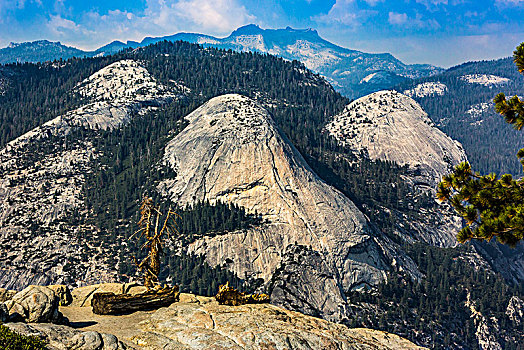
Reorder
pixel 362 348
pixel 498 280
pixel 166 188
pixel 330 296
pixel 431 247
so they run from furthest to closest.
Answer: pixel 431 247, pixel 498 280, pixel 166 188, pixel 330 296, pixel 362 348

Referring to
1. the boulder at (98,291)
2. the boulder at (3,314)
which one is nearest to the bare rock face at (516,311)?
the boulder at (98,291)

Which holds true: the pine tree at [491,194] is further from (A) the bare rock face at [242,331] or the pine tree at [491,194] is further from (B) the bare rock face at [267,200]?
(B) the bare rock face at [267,200]

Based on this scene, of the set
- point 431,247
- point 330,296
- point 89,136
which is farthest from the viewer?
point 89,136

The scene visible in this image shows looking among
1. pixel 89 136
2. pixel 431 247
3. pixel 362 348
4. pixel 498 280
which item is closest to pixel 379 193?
pixel 431 247

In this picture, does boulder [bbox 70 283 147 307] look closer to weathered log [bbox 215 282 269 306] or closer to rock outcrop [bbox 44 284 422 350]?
rock outcrop [bbox 44 284 422 350]

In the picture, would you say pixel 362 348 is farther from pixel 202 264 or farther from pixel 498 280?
pixel 498 280

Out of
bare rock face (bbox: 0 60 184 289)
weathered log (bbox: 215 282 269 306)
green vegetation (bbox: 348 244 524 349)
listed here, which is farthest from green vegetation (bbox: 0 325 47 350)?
bare rock face (bbox: 0 60 184 289)
